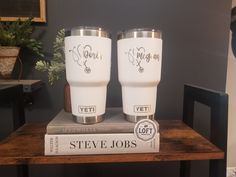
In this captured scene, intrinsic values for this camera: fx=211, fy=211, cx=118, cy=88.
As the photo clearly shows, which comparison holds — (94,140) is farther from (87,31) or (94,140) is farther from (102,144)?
(87,31)

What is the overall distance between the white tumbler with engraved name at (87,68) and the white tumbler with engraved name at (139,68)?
0.04 metres

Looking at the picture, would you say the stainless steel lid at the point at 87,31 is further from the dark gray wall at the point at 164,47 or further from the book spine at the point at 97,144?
the dark gray wall at the point at 164,47

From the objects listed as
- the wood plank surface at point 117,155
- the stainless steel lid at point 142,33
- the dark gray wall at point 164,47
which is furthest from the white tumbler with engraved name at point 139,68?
the dark gray wall at point 164,47

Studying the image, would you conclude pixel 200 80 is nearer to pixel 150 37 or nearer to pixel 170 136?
pixel 170 136

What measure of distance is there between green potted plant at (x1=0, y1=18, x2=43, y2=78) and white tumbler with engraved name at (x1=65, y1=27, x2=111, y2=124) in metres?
0.41

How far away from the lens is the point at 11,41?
823mm

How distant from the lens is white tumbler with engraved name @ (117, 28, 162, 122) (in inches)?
20.7

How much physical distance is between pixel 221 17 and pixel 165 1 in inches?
10.9

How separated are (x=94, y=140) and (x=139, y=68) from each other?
21 cm

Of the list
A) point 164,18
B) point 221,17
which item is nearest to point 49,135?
point 164,18

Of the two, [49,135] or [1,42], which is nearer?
[49,135]

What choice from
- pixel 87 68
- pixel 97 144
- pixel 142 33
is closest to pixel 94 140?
pixel 97 144

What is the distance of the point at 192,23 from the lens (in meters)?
0.98

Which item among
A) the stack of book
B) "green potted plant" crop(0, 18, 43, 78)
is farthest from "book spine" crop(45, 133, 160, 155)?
"green potted plant" crop(0, 18, 43, 78)
